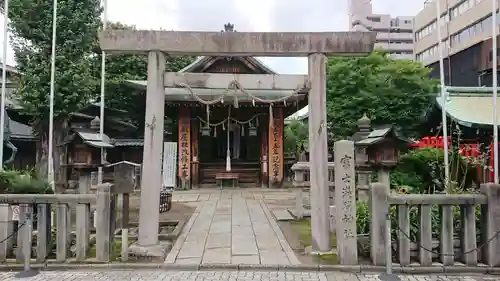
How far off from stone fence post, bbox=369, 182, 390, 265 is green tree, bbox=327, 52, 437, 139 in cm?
1348

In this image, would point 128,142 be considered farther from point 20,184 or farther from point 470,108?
point 470,108

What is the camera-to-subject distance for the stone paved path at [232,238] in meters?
6.84

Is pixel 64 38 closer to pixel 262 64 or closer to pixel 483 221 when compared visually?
pixel 262 64

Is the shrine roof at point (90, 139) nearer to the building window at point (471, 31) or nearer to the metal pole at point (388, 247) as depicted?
the metal pole at point (388, 247)

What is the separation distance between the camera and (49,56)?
1670cm

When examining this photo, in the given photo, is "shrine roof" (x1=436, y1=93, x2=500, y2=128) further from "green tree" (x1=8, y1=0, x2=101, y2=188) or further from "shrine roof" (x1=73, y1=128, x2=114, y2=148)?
"green tree" (x1=8, y1=0, x2=101, y2=188)

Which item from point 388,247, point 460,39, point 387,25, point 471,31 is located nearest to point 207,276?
point 388,247

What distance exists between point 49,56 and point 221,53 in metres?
Result: 12.3

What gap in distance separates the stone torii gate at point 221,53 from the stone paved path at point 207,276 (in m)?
1.15

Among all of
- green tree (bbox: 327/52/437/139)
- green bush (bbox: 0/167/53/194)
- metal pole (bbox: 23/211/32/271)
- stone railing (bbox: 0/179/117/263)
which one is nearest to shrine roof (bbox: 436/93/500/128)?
green tree (bbox: 327/52/437/139)

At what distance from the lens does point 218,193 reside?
59.4ft

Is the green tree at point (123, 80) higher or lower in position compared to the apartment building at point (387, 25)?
lower

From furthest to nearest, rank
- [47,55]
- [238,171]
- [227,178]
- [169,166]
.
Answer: [238,171] → [227,178] → [169,166] → [47,55]

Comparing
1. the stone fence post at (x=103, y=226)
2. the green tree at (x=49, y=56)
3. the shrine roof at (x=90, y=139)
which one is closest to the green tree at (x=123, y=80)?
the green tree at (x=49, y=56)
